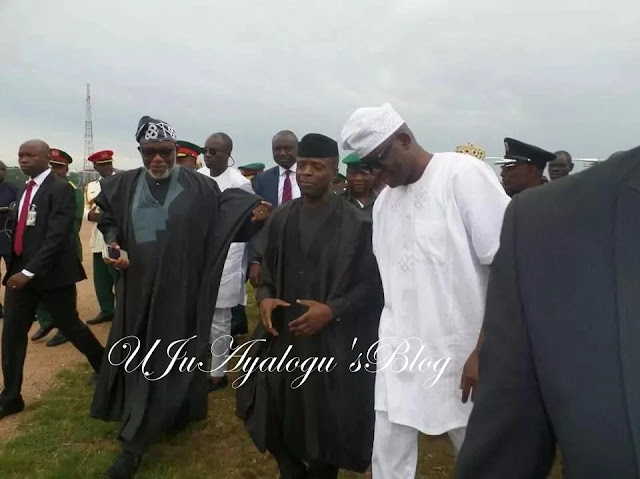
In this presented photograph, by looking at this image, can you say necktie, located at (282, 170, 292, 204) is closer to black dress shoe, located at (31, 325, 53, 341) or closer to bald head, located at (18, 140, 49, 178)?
bald head, located at (18, 140, 49, 178)

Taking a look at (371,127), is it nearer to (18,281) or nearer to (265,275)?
(265,275)

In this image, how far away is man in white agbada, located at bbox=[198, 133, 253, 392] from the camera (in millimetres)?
4602

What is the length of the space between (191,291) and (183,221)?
0.46 meters

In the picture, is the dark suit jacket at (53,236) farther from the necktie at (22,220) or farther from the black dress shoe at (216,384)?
the black dress shoe at (216,384)

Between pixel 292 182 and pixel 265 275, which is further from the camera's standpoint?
pixel 292 182

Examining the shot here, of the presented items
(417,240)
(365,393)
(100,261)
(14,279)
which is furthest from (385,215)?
(100,261)

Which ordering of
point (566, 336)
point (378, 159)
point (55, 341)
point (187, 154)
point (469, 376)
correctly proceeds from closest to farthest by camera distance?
point (566, 336), point (469, 376), point (378, 159), point (55, 341), point (187, 154)

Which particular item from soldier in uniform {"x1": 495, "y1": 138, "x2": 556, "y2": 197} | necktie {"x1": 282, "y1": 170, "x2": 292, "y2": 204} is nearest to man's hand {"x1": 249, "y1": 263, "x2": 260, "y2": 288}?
necktie {"x1": 282, "y1": 170, "x2": 292, "y2": 204}

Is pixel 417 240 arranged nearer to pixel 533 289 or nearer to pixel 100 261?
pixel 533 289

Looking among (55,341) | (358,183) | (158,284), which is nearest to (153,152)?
(158,284)

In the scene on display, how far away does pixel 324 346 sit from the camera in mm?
2934

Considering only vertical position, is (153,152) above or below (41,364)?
above

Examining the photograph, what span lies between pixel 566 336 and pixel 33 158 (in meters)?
4.46

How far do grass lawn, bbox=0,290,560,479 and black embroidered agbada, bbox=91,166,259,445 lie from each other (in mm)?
244
